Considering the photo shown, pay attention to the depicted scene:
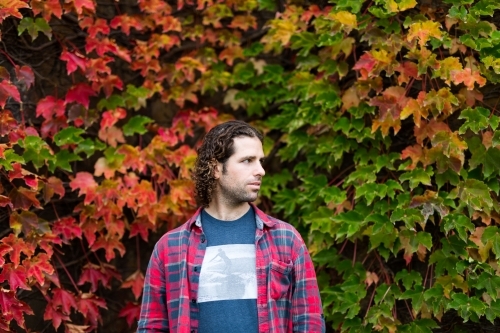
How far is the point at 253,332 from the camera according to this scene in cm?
234

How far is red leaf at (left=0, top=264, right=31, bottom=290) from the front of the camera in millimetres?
3094

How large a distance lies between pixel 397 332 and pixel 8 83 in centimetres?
212

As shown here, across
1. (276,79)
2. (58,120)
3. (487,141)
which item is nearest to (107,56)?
(58,120)

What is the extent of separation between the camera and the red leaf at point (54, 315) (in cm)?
331

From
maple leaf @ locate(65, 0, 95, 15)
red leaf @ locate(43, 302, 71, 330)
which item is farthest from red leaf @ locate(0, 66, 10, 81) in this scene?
red leaf @ locate(43, 302, 71, 330)

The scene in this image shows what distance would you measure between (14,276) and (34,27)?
121 centimetres

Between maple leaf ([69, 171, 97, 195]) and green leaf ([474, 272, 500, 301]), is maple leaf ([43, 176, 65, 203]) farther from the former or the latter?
green leaf ([474, 272, 500, 301])

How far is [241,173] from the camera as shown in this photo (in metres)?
2.48

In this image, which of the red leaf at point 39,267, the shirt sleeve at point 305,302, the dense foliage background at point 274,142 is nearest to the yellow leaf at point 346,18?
the dense foliage background at point 274,142

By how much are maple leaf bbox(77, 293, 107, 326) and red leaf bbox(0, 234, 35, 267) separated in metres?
0.38

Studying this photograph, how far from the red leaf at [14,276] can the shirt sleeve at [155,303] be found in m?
0.86

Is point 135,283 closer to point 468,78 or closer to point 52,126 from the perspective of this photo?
point 52,126

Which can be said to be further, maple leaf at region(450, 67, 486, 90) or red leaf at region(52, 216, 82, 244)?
red leaf at region(52, 216, 82, 244)

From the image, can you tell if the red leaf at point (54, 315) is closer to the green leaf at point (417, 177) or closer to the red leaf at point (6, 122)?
the red leaf at point (6, 122)
